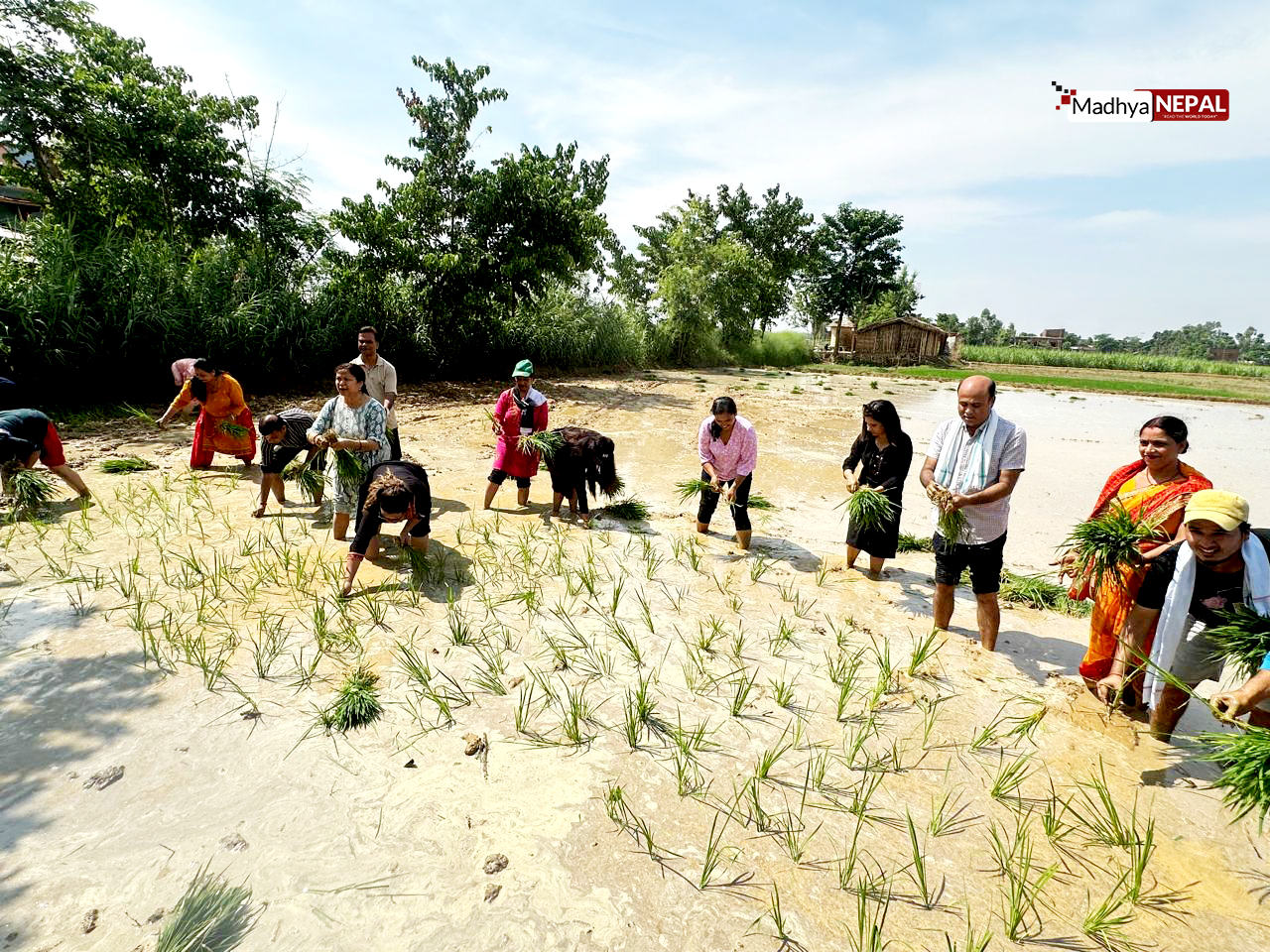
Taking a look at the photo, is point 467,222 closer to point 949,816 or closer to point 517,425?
point 517,425

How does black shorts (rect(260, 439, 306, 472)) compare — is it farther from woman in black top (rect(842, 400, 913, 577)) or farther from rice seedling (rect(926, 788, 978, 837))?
rice seedling (rect(926, 788, 978, 837))

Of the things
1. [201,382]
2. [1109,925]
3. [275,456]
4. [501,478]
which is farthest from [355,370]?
[1109,925]

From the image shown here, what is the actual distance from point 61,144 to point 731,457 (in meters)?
14.9

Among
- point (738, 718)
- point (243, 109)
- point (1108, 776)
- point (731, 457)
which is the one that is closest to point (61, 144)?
point (243, 109)

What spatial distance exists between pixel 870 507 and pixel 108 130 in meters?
14.7

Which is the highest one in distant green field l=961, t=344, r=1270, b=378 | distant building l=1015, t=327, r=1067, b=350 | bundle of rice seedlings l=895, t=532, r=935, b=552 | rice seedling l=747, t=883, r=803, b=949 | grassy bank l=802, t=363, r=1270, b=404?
distant building l=1015, t=327, r=1067, b=350

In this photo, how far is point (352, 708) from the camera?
3.02m

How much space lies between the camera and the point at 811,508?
7.43m

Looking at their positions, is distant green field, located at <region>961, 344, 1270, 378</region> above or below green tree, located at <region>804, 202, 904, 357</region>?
below

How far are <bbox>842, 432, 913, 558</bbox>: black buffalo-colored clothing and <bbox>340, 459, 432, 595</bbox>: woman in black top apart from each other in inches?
134

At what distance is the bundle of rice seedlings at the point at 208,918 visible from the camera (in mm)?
1880

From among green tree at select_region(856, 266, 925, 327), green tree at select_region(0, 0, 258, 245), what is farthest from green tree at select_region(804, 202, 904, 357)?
green tree at select_region(0, 0, 258, 245)

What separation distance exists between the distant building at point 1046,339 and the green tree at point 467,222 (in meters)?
58.9

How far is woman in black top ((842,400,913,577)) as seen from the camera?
4.87 m
